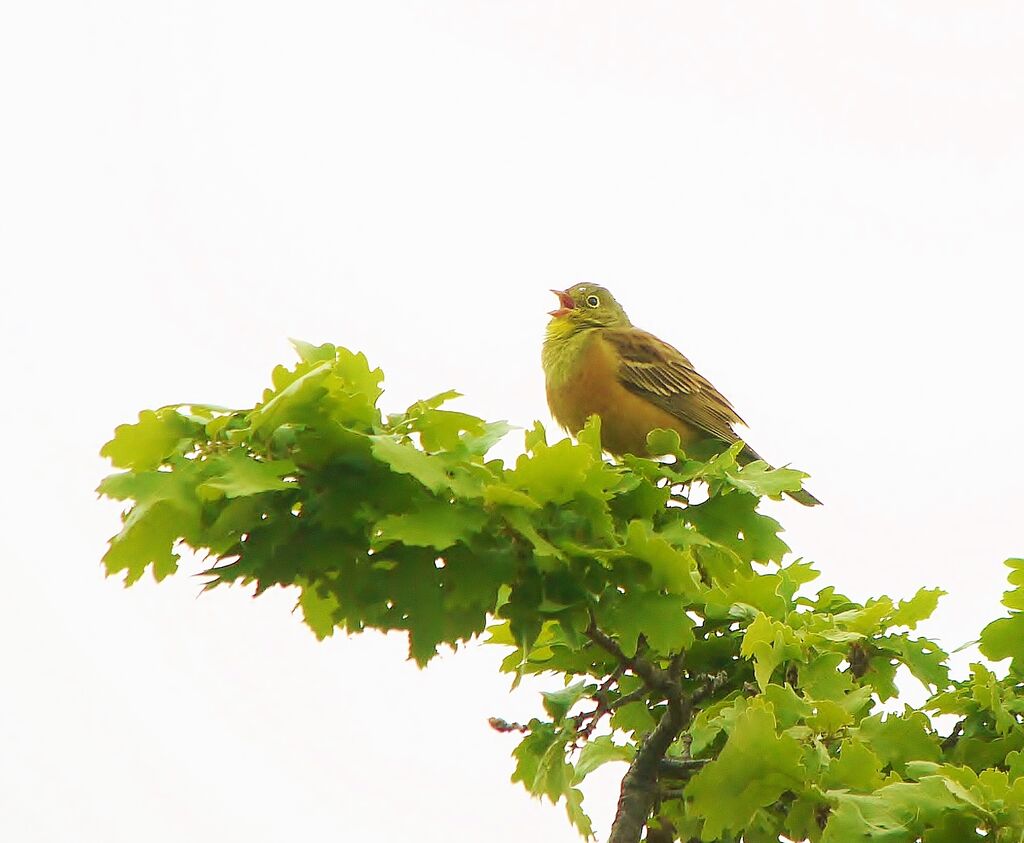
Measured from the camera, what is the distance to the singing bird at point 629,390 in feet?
25.4

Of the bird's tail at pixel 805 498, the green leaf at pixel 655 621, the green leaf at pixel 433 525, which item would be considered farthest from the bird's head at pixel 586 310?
the green leaf at pixel 433 525

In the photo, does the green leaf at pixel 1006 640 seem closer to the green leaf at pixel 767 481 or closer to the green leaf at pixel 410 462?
the green leaf at pixel 767 481

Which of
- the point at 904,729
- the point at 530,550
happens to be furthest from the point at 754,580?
the point at 530,550

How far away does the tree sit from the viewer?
3662 millimetres

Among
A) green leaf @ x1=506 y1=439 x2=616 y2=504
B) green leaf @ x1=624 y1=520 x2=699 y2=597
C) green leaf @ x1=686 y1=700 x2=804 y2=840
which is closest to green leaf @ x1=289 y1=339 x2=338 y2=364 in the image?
green leaf @ x1=506 y1=439 x2=616 y2=504

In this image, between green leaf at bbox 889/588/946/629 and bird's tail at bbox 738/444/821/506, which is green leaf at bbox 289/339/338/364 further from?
bird's tail at bbox 738/444/821/506

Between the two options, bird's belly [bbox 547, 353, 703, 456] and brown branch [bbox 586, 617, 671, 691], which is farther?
bird's belly [bbox 547, 353, 703, 456]

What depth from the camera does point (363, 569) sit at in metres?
3.91

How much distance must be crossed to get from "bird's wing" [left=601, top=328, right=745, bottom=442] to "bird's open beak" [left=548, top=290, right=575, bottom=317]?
499mm

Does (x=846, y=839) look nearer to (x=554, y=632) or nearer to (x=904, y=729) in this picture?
(x=904, y=729)

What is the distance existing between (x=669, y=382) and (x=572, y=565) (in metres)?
4.27

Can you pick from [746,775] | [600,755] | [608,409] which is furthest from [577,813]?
[608,409]

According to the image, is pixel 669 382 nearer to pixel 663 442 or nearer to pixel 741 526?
pixel 663 442

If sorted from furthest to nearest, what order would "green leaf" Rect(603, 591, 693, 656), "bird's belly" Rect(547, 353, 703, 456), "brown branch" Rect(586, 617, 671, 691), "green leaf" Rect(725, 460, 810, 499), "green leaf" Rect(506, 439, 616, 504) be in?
"bird's belly" Rect(547, 353, 703, 456) → "green leaf" Rect(725, 460, 810, 499) → "brown branch" Rect(586, 617, 671, 691) → "green leaf" Rect(603, 591, 693, 656) → "green leaf" Rect(506, 439, 616, 504)
